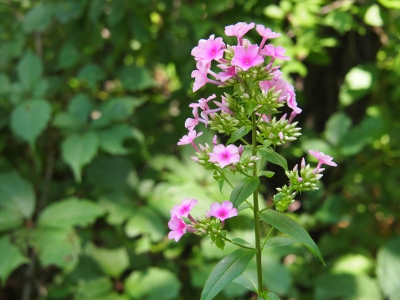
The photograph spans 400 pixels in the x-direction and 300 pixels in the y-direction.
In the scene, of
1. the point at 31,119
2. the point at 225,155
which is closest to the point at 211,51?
the point at 225,155

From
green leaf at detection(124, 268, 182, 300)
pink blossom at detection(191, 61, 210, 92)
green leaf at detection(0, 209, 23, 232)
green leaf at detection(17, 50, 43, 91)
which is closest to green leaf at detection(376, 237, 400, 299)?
green leaf at detection(124, 268, 182, 300)

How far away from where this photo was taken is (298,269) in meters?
2.02

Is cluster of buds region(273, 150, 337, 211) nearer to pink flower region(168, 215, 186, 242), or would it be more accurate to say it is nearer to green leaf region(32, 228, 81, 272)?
pink flower region(168, 215, 186, 242)

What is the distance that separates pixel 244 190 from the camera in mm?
727

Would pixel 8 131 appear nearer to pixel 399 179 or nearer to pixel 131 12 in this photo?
pixel 131 12

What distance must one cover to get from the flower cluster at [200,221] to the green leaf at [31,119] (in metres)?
1.10

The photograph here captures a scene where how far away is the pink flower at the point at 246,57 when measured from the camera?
0.68 m

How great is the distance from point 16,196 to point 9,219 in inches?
4.4

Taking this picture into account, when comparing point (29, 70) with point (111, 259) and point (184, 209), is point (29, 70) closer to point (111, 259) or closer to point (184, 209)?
point (111, 259)

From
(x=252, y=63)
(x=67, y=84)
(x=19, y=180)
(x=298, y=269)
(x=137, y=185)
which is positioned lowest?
(x=298, y=269)

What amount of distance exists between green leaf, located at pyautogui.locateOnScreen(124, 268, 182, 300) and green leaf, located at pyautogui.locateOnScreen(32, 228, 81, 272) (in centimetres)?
27

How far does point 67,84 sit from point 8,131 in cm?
40

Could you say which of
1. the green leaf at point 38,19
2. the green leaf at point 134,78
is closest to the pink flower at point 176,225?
the green leaf at point 134,78

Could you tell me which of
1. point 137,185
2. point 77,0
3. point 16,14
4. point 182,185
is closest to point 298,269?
point 182,185
